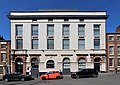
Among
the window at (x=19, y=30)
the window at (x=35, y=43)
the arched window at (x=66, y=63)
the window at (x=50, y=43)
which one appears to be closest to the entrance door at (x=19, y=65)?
the window at (x=35, y=43)

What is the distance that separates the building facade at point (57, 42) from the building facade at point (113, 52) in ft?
5.12

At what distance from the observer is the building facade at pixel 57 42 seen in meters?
62.2

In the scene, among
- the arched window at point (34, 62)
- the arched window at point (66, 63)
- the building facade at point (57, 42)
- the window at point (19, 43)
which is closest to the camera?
the building facade at point (57, 42)

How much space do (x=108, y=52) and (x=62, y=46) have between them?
11.1 meters

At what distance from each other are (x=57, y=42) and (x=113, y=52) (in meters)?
13.6

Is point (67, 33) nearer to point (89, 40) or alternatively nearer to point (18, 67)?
point (89, 40)

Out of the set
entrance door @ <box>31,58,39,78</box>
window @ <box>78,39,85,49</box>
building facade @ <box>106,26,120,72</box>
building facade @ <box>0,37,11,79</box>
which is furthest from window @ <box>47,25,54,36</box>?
building facade @ <box>106,26,120,72</box>

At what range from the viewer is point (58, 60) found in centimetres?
6247

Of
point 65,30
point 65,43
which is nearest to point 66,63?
point 65,43

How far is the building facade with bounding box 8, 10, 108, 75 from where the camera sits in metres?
62.2

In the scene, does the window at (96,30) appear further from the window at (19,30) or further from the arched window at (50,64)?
the window at (19,30)

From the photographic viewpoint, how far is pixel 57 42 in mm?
62656

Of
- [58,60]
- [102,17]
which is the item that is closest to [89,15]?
[102,17]

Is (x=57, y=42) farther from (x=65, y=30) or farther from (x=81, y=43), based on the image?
(x=81, y=43)
